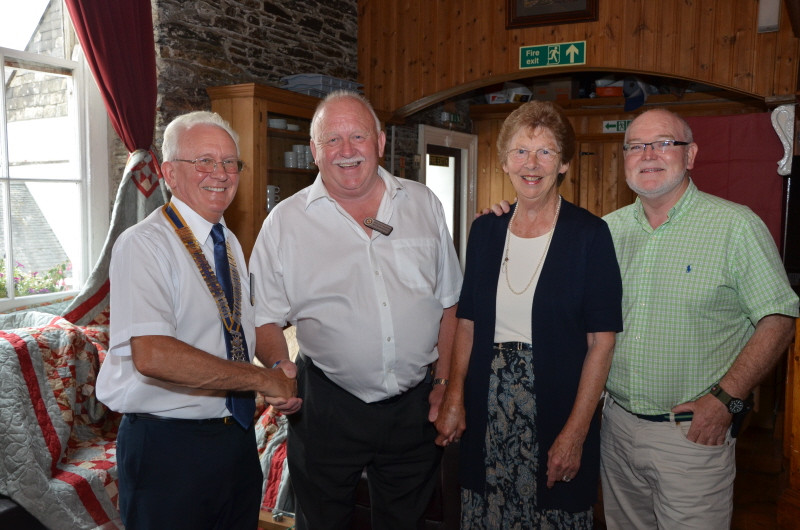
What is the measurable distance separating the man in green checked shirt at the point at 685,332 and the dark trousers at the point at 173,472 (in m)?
1.19

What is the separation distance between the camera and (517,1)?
5367 mm

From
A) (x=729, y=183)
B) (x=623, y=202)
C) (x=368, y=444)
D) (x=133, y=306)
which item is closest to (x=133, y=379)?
(x=133, y=306)

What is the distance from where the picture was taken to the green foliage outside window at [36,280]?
3.59 meters

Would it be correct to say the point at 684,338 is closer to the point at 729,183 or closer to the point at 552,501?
the point at 552,501

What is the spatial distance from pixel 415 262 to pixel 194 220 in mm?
675

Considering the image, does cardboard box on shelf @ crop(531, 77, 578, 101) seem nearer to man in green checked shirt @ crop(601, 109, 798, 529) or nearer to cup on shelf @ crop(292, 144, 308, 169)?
cup on shelf @ crop(292, 144, 308, 169)

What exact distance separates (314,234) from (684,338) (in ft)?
3.75

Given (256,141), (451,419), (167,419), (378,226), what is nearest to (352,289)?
(378,226)

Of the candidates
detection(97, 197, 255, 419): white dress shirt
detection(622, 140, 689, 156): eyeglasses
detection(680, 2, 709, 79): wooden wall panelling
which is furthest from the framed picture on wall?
detection(97, 197, 255, 419): white dress shirt

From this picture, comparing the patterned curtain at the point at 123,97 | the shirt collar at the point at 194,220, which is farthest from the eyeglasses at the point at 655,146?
the patterned curtain at the point at 123,97

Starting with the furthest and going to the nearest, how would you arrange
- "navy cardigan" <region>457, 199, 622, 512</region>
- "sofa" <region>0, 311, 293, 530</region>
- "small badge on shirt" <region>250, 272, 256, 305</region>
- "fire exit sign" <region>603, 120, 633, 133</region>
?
"fire exit sign" <region>603, 120, 633, 133</region> → "sofa" <region>0, 311, 293, 530</region> → "small badge on shirt" <region>250, 272, 256, 305</region> → "navy cardigan" <region>457, 199, 622, 512</region>

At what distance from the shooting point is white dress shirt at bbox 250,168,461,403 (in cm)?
194

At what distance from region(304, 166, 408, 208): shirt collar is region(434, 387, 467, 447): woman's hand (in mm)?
665

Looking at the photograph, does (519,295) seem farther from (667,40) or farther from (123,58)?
(667,40)
